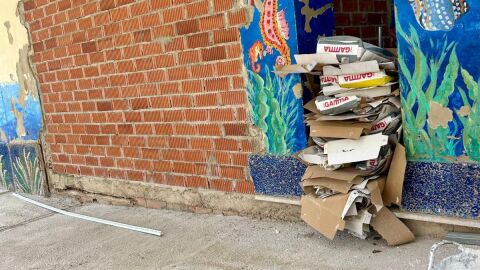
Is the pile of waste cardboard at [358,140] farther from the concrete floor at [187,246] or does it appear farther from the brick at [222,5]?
the brick at [222,5]

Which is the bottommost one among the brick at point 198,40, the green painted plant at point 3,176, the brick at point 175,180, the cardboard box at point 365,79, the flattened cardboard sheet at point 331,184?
the green painted plant at point 3,176

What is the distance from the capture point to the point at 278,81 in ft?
10.7

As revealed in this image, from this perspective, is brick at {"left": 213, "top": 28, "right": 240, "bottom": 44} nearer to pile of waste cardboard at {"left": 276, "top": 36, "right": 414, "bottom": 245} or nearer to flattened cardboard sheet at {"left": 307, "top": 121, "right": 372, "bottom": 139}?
pile of waste cardboard at {"left": 276, "top": 36, "right": 414, "bottom": 245}

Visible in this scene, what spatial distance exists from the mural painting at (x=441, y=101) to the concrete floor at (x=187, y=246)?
314mm

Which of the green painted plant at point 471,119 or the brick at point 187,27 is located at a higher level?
the brick at point 187,27

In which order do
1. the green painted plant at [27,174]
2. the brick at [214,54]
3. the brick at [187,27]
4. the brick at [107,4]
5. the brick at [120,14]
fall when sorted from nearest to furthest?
the brick at [214,54] < the brick at [187,27] < the brick at [120,14] < the brick at [107,4] < the green painted plant at [27,174]

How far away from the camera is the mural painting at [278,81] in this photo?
122 inches

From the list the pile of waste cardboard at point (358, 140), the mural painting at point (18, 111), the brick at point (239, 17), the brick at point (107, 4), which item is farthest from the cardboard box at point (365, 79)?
the mural painting at point (18, 111)

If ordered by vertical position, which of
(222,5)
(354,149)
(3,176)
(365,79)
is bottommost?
(3,176)

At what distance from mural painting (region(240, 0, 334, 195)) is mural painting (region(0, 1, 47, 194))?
319 centimetres

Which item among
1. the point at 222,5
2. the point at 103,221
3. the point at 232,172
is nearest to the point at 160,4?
the point at 222,5

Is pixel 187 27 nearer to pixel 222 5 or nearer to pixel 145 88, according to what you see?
pixel 222 5

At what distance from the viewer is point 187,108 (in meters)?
3.91

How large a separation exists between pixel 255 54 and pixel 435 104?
127 centimetres
